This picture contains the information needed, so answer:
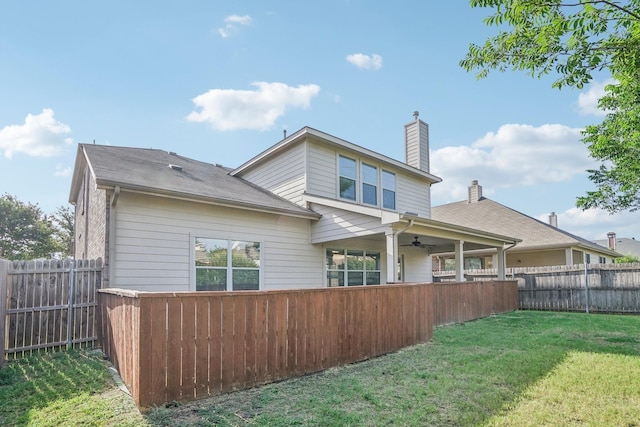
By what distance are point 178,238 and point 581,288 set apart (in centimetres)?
1381

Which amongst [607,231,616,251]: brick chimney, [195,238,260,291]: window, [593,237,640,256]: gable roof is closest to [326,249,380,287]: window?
[195,238,260,291]: window

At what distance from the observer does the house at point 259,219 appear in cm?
744

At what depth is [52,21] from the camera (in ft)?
29.1

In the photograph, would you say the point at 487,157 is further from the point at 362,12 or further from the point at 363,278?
the point at 362,12

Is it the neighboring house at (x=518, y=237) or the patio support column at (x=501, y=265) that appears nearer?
the patio support column at (x=501, y=265)

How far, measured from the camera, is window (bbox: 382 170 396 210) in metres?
12.6

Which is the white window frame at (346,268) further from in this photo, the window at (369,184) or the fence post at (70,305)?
the fence post at (70,305)

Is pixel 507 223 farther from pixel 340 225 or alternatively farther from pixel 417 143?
pixel 340 225

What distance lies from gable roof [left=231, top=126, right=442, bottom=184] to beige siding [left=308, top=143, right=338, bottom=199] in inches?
11.4

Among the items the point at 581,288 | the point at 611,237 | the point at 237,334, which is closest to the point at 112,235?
the point at 237,334

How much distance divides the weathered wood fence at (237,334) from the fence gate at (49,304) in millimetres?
971

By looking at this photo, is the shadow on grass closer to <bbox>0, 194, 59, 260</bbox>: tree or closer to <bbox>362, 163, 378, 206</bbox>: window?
<bbox>362, 163, 378, 206</bbox>: window

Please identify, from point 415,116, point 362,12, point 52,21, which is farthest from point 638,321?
point 52,21

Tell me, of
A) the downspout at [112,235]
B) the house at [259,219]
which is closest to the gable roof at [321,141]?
the house at [259,219]
